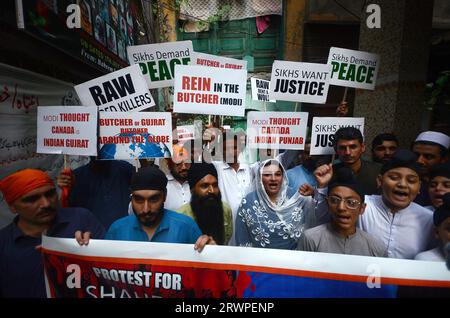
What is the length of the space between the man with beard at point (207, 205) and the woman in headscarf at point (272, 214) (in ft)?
0.55

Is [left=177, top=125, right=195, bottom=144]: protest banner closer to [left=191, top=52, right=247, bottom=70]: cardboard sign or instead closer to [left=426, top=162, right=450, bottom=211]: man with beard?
[left=191, top=52, right=247, bottom=70]: cardboard sign

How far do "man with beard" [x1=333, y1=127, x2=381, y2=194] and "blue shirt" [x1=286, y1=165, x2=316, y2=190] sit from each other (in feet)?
1.09

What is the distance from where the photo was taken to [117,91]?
2.85m

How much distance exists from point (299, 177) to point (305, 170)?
0.21 metres

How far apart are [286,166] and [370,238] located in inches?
70.6

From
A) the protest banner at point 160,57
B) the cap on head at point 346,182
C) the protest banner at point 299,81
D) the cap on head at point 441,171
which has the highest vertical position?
the protest banner at point 160,57

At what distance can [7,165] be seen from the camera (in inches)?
122

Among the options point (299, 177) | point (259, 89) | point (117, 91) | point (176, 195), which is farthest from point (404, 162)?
point (259, 89)

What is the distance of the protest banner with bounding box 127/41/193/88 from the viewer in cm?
326

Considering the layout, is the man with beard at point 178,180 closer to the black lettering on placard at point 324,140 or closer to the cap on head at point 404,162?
the black lettering on placard at point 324,140

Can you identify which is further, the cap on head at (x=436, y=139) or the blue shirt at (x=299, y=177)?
the blue shirt at (x=299, y=177)

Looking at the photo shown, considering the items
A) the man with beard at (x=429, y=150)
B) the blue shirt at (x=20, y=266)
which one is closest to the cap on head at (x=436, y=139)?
the man with beard at (x=429, y=150)

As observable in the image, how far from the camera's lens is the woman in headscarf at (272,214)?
2.27 m
